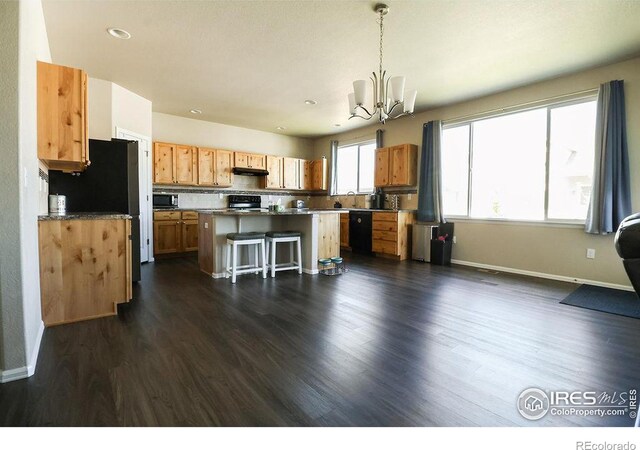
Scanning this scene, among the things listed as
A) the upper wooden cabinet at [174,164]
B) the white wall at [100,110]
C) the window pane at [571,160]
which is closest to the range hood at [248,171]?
the upper wooden cabinet at [174,164]

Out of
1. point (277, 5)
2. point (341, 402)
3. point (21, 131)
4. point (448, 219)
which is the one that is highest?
point (277, 5)

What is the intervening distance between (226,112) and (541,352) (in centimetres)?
592

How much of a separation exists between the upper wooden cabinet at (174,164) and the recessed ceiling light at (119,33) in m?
2.65

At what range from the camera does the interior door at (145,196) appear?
5.01 metres

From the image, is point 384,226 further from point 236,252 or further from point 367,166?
point 236,252

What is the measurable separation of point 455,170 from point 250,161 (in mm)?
4317

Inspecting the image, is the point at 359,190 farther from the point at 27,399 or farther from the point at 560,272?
the point at 27,399

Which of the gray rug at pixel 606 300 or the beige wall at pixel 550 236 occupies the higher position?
the beige wall at pixel 550 236

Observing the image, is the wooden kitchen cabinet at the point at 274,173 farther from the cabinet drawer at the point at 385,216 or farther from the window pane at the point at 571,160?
the window pane at the point at 571,160

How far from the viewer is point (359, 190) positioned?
7.25 meters

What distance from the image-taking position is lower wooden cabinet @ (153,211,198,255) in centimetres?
544

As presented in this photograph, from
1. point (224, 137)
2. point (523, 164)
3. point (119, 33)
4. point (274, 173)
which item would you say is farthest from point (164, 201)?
point (523, 164)

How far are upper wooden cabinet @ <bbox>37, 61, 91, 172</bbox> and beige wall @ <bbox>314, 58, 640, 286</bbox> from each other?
5197 millimetres
